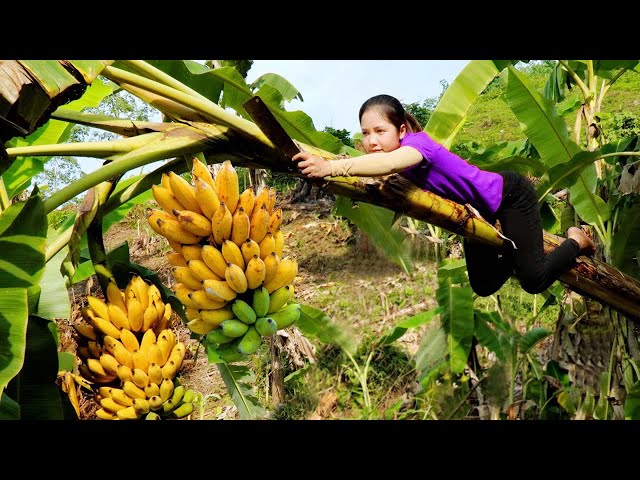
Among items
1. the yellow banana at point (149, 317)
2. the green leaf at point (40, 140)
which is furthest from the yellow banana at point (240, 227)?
the green leaf at point (40, 140)

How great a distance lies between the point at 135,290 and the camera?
3.54ft

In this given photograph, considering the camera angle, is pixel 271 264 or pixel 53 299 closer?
pixel 271 264

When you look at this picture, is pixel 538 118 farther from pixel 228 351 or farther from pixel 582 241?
pixel 228 351

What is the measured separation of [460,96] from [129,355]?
5.42ft

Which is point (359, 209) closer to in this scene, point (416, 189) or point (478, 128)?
point (416, 189)

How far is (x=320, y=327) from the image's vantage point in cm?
240

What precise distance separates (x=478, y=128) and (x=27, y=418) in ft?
21.1

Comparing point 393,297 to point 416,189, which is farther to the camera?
point 393,297

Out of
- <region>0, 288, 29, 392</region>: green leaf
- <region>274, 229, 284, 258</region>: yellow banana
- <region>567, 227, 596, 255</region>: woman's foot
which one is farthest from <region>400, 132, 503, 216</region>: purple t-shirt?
<region>0, 288, 29, 392</region>: green leaf

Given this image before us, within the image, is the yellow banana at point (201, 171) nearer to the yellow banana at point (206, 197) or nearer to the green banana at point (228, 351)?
the yellow banana at point (206, 197)

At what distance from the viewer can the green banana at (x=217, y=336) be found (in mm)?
1044

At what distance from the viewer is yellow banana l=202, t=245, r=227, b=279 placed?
99 centimetres

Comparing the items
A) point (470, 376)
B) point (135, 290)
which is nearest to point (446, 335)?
point (470, 376)

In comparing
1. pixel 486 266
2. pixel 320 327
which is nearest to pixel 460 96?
pixel 486 266
